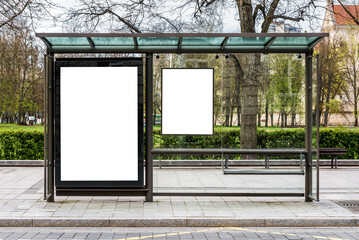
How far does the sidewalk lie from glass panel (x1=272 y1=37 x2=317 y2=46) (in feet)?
8.82

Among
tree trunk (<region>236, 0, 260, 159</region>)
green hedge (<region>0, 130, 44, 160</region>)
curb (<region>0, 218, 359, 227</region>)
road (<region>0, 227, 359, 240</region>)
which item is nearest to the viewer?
road (<region>0, 227, 359, 240</region>)

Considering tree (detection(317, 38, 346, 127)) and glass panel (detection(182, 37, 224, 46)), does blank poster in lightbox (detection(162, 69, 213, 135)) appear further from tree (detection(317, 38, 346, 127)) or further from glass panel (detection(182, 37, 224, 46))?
tree (detection(317, 38, 346, 127))

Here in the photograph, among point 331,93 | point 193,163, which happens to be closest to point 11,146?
point 193,163

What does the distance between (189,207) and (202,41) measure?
3041 mm

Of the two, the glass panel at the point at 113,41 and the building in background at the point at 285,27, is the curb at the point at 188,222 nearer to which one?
the glass panel at the point at 113,41

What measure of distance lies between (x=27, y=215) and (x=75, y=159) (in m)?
1.41

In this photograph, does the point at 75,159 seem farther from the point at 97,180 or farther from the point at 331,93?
the point at 331,93

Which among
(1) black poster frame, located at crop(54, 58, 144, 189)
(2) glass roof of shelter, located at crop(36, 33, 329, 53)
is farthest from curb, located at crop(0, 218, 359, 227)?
(2) glass roof of shelter, located at crop(36, 33, 329, 53)

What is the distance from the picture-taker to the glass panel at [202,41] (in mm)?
7660

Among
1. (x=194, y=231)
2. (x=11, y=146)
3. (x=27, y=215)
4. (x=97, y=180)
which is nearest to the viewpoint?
(x=194, y=231)

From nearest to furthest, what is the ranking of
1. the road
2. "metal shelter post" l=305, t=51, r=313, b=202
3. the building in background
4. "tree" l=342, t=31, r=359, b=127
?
the road → "metal shelter post" l=305, t=51, r=313, b=202 → the building in background → "tree" l=342, t=31, r=359, b=127

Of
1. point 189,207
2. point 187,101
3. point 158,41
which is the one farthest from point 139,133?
point 158,41

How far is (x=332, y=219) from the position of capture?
6652mm

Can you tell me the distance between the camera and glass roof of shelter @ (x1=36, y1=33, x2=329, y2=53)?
7.29 metres
